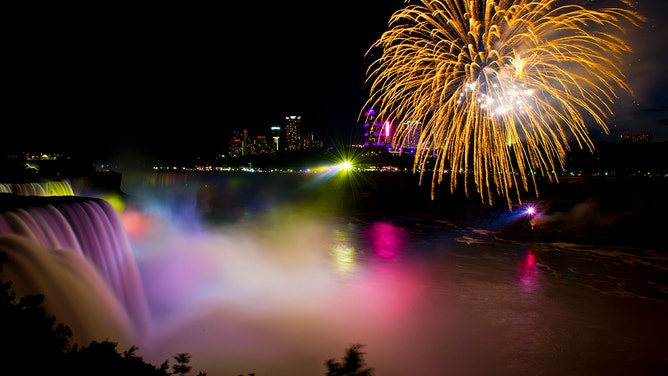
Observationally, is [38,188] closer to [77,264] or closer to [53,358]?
[77,264]

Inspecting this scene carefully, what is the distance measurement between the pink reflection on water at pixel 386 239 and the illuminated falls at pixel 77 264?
1298 cm

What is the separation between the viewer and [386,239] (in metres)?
26.6

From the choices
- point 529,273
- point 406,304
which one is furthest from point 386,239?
point 406,304

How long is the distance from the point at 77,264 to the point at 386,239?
64.2 feet

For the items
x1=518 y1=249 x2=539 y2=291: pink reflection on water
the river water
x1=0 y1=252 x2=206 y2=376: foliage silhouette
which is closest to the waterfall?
the river water

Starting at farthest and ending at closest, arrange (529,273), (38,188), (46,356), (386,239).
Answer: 1. (386,239)
2. (529,273)
3. (38,188)
4. (46,356)

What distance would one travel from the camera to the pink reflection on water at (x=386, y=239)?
2258cm

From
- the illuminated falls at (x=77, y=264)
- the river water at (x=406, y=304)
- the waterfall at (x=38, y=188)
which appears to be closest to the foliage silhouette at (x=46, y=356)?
the illuminated falls at (x=77, y=264)

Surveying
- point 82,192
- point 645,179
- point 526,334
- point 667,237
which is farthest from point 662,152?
point 82,192

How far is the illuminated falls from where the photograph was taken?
7699 mm

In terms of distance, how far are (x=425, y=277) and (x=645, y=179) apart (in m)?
20.3

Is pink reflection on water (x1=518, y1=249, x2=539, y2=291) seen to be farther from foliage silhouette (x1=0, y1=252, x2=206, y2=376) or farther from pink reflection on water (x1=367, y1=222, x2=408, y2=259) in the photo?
foliage silhouette (x1=0, y1=252, x2=206, y2=376)

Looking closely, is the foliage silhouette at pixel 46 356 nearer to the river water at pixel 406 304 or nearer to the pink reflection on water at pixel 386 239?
the river water at pixel 406 304

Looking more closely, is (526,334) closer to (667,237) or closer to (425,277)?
(425,277)
